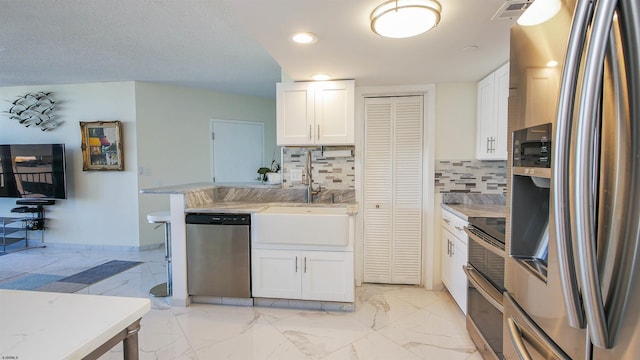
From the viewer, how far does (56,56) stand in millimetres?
3293

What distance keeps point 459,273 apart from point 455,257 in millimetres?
146

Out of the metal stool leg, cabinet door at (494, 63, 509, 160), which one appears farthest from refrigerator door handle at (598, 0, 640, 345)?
the metal stool leg

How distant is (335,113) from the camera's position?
113 inches

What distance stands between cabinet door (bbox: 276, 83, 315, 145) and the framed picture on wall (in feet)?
8.98

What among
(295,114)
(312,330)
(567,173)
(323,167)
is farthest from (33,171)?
(567,173)

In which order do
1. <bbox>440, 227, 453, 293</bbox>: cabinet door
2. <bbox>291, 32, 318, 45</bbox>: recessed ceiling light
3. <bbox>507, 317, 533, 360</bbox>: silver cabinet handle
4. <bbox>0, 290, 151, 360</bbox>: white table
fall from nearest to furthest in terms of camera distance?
1. <bbox>0, 290, 151, 360</bbox>: white table
2. <bbox>507, 317, 533, 360</bbox>: silver cabinet handle
3. <bbox>291, 32, 318, 45</bbox>: recessed ceiling light
4. <bbox>440, 227, 453, 293</bbox>: cabinet door

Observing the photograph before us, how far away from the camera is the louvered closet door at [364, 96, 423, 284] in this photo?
3.14 m

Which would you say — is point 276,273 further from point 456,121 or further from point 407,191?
point 456,121

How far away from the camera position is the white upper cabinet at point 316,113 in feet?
9.34

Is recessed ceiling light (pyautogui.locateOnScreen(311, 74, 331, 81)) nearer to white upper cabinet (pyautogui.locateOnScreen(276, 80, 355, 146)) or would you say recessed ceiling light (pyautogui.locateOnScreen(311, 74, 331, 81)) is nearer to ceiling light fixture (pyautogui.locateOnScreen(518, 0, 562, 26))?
white upper cabinet (pyautogui.locateOnScreen(276, 80, 355, 146))

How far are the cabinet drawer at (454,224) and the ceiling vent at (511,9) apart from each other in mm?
1361

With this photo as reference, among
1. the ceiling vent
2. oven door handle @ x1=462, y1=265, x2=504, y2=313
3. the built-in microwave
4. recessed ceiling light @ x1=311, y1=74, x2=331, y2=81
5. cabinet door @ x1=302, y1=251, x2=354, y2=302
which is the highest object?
recessed ceiling light @ x1=311, y1=74, x2=331, y2=81

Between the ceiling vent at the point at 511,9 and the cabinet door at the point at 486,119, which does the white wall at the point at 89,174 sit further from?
the ceiling vent at the point at 511,9

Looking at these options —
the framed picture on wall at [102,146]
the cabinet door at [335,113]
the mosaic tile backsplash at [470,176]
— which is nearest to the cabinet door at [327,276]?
the cabinet door at [335,113]
